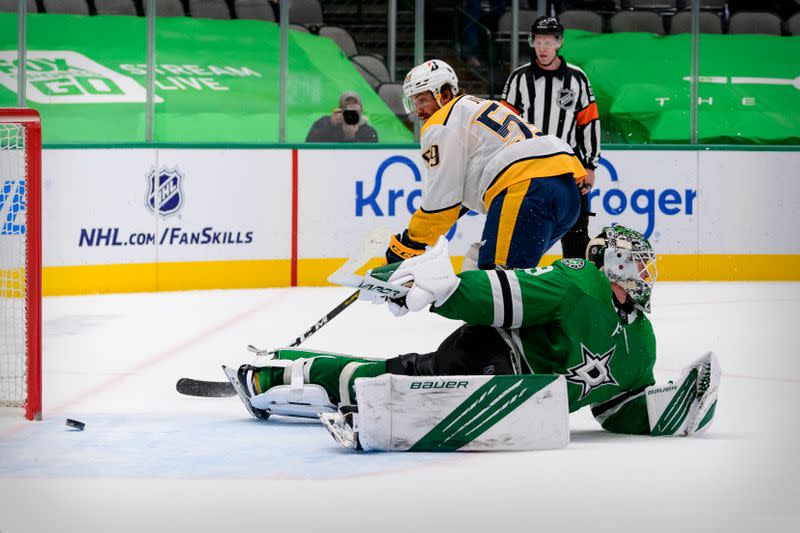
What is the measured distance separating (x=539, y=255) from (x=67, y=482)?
6.16 ft

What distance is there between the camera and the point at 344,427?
3.27 metres

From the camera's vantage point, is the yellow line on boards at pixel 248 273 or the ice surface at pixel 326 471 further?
the yellow line on boards at pixel 248 273

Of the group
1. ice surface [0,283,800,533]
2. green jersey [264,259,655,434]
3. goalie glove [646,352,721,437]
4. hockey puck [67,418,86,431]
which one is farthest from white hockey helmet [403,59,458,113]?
hockey puck [67,418,86,431]

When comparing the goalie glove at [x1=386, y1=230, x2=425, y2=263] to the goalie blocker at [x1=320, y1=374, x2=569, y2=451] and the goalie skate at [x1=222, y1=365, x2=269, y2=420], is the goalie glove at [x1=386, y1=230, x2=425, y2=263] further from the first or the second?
the goalie blocker at [x1=320, y1=374, x2=569, y2=451]

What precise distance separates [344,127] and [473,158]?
345 cm

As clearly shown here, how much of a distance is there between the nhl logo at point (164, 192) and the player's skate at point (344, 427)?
402cm

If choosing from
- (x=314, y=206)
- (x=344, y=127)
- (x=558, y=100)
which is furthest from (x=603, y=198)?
(x=558, y=100)

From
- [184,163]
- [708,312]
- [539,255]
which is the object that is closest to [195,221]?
[184,163]

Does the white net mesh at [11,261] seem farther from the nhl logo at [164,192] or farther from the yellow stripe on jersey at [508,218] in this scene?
the yellow stripe on jersey at [508,218]

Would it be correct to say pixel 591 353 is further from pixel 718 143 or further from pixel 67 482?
pixel 718 143

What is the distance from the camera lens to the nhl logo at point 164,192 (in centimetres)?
714

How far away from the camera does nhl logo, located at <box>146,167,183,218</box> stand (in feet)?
23.4

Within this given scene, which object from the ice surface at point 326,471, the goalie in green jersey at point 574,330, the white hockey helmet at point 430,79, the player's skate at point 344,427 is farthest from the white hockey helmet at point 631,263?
the white hockey helmet at point 430,79

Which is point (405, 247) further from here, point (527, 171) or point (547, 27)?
point (547, 27)
